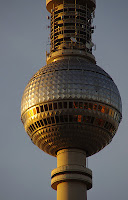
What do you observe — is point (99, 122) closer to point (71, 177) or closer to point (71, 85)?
point (71, 85)

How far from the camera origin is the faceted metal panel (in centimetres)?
9544

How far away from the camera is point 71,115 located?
95.3 meters

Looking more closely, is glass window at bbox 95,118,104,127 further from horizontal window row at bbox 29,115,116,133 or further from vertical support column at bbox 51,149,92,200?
vertical support column at bbox 51,149,92,200

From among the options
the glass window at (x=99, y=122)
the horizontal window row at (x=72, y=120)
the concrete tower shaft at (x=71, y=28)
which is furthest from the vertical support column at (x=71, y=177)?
the concrete tower shaft at (x=71, y=28)

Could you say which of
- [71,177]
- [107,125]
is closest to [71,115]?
[107,125]

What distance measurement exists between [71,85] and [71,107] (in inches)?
133

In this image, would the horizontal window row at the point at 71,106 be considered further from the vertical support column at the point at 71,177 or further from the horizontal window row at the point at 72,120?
the vertical support column at the point at 71,177

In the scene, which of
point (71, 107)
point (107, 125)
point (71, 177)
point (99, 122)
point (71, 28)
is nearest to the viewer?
point (71, 107)

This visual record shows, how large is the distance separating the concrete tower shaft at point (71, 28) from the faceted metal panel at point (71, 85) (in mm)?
4718

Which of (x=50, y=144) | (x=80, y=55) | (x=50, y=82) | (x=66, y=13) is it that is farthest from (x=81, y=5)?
(x=50, y=144)

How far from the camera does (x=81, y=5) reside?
10994 centimetres

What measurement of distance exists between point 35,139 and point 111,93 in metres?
13.9

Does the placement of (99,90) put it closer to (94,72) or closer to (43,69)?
(94,72)

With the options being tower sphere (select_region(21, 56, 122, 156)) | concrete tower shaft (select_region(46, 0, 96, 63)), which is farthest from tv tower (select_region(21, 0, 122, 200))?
concrete tower shaft (select_region(46, 0, 96, 63))
